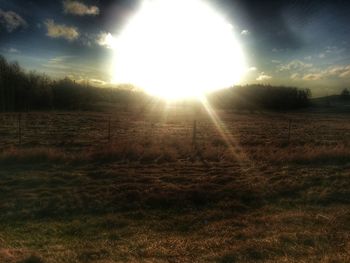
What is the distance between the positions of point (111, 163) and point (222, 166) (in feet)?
16.0

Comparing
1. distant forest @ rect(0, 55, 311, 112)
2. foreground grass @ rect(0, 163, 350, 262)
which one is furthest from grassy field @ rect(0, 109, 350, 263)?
distant forest @ rect(0, 55, 311, 112)

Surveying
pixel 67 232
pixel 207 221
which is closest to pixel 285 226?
pixel 207 221

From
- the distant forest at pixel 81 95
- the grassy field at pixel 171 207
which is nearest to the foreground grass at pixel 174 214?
the grassy field at pixel 171 207

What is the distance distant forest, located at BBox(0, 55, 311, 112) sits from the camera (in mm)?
69500

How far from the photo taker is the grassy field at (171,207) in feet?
19.3

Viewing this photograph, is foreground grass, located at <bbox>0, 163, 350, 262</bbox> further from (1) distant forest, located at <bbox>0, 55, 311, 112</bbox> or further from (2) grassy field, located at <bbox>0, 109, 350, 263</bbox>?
(1) distant forest, located at <bbox>0, 55, 311, 112</bbox>

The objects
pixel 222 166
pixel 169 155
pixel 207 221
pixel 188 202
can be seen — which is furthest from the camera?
pixel 169 155

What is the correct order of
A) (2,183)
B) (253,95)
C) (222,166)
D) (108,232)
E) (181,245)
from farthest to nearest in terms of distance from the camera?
(253,95) → (222,166) → (2,183) → (108,232) → (181,245)

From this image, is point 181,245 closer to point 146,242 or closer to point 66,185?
point 146,242

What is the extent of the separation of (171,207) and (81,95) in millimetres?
87089

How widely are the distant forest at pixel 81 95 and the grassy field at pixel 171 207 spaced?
63.3m

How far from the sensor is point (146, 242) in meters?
6.48

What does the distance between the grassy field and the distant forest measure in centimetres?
6332

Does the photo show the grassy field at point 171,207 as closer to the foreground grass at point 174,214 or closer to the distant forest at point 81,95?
the foreground grass at point 174,214
